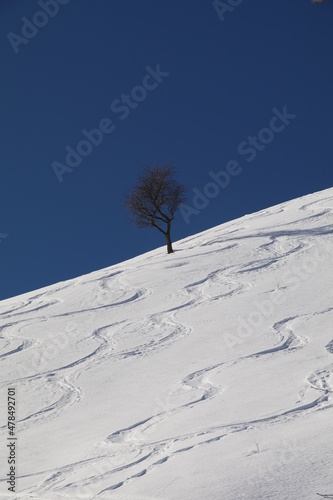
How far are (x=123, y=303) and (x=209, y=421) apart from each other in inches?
318

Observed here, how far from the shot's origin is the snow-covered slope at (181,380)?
521cm

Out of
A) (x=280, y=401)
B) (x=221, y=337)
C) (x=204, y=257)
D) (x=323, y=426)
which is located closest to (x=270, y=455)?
(x=323, y=426)

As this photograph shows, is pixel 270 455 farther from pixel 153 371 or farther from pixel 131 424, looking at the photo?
pixel 153 371

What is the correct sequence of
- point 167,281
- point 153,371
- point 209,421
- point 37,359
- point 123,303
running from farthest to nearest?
1. point 167,281
2. point 123,303
3. point 37,359
4. point 153,371
5. point 209,421

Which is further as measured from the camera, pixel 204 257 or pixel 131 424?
pixel 204 257

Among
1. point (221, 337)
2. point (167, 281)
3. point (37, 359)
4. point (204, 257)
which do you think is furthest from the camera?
point (204, 257)

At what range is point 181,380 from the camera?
8562 millimetres

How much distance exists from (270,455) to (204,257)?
1346 cm

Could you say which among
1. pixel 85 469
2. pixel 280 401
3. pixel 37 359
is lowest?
pixel 280 401

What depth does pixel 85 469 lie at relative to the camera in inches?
232

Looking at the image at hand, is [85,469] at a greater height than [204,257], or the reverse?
[204,257]

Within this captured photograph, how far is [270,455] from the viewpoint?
5.16 metres

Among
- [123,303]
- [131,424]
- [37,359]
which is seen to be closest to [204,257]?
[123,303]

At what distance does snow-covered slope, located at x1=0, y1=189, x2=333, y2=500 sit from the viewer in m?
5.21
